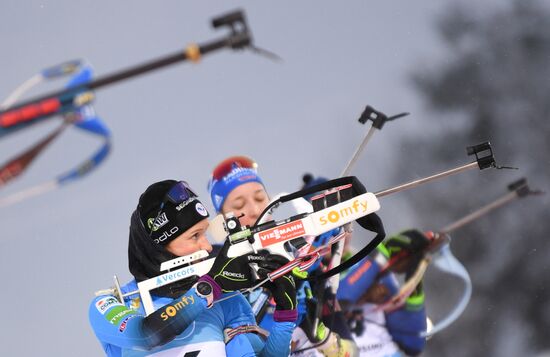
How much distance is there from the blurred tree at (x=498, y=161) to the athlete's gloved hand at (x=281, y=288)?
13.5ft

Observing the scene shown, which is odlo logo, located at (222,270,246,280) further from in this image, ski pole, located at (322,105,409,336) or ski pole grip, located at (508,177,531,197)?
ski pole grip, located at (508,177,531,197)

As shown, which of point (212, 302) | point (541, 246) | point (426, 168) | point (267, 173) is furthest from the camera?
point (541, 246)

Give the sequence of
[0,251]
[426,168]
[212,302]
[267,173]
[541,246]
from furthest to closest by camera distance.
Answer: [541,246], [426,168], [267,173], [0,251], [212,302]

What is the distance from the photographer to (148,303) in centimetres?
342

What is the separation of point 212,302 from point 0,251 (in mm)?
2532

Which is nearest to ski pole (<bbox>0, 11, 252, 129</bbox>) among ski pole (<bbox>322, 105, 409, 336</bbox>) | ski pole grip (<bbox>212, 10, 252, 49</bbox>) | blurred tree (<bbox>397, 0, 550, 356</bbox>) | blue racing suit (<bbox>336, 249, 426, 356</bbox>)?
ski pole grip (<bbox>212, 10, 252, 49</bbox>)

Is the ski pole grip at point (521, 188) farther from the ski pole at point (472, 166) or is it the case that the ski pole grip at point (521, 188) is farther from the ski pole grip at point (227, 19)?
the ski pole grip at point (227, 19)

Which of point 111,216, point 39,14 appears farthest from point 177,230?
point 39,14

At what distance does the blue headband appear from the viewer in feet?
15.1

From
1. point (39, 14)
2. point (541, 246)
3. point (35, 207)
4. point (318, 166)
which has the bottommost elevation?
point (541, 246)

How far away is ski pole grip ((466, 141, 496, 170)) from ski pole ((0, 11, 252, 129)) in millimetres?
1394

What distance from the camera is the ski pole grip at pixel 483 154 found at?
3.53 metres

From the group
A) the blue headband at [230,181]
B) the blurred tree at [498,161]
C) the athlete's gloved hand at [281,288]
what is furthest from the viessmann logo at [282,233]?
the blurred tree at [498,161]

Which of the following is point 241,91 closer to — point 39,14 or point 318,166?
point 318,166
